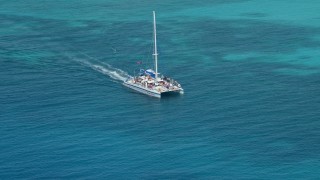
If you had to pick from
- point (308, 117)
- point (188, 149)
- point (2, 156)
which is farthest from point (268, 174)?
point (2, 156)

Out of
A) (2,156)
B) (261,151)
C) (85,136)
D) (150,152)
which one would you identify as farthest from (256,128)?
(2,156)

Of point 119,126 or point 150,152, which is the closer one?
point 150,152

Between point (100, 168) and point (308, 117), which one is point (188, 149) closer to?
point (100, 168)

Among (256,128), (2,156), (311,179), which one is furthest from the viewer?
(256,128)

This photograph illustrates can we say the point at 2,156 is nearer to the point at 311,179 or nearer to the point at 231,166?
the point at 231,166

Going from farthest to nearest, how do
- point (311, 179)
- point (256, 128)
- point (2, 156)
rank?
point (256, 128), point (2, 156), point (311, 179)

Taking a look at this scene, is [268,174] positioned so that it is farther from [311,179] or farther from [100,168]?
[100,168]

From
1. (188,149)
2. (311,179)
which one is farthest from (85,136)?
(311,179)
